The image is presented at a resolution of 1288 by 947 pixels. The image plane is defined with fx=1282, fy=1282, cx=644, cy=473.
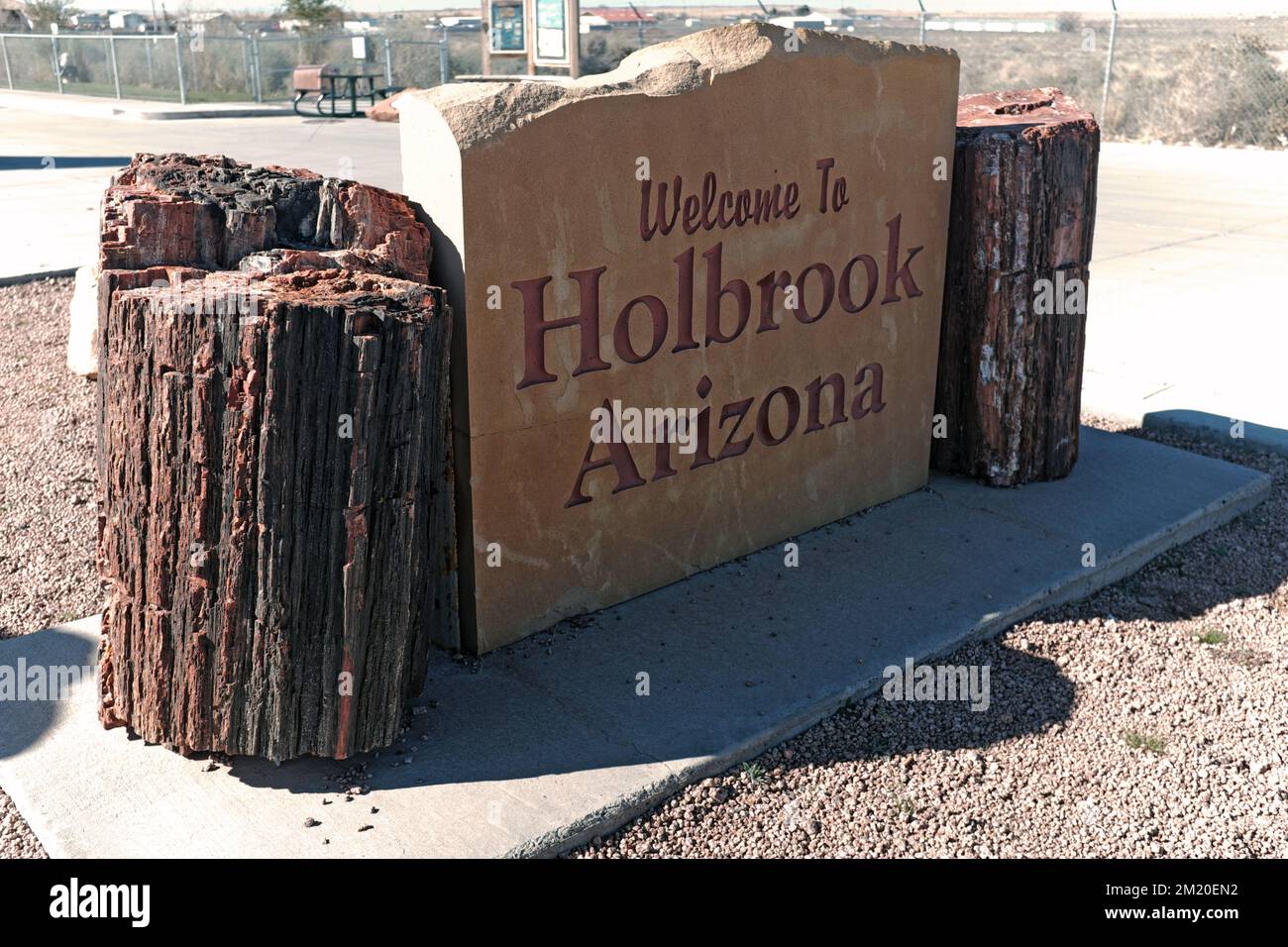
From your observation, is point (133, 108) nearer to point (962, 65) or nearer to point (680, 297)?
point (962, 65)

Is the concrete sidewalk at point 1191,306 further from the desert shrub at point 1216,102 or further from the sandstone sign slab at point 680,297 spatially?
the desert shrub at point 1216,102

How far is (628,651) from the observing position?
14.2 feet

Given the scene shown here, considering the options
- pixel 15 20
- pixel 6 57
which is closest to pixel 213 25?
pixel 15 20

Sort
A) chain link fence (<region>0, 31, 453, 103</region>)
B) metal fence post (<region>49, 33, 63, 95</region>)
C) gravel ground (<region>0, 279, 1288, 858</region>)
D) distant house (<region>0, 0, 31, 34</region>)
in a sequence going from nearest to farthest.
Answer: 1. gravel ground (<region>0, 279, 1288, 858</region>)
2. chain link fence (<region>0, 31, 453, 103</region>)
3. metal fence post (<region>49, 33, 63, 95</region>)
4. distant house (<region>0, 0, 31, 34</region>)

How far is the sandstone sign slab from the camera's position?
4.02 meters

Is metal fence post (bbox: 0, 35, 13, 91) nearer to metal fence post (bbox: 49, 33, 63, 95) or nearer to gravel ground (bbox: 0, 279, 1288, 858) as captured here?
metal fence post (bbox: 49, 33, 63, 95)

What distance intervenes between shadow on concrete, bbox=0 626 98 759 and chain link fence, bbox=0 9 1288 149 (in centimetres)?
1514

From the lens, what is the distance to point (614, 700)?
405cm

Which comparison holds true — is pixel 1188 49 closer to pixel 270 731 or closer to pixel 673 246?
pixel 673 246

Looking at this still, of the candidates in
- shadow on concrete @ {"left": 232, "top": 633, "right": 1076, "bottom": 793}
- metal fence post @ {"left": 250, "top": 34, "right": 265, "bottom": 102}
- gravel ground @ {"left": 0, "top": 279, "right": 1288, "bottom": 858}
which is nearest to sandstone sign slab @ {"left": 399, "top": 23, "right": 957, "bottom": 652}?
shadow on concrete @ {"left": 232, "top": 633, "right": 1076, "bottom": 793}

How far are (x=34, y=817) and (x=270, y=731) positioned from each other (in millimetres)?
664

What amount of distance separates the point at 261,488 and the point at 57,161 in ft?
47.0

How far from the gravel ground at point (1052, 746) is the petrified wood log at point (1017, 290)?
821 millimetres
